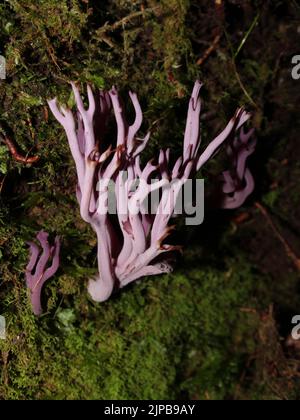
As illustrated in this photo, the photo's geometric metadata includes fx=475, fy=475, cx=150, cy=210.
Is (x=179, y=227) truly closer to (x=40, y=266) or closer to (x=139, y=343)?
(x=139, y=343)

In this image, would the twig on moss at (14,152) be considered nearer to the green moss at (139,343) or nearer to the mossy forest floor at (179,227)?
the mossy forest floor at (179,227)

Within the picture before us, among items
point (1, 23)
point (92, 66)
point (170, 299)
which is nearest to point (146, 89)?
point (92, 66)

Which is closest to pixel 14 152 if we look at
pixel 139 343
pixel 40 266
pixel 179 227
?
pixel 40 266

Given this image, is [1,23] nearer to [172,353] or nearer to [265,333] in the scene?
[172,353]

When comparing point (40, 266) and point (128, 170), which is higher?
point (128, 170)

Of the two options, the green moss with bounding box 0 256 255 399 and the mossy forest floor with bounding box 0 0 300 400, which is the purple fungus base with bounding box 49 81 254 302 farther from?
the green moss with bounding box 0 256 255 399
